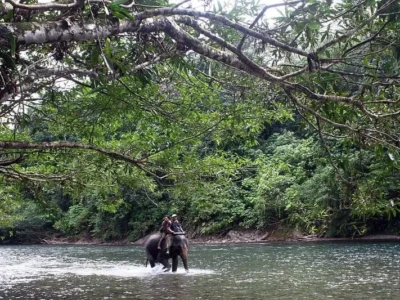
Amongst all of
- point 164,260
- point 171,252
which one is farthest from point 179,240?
point 164,260

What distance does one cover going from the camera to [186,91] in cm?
883

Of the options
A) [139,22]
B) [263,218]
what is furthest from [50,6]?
[263,218]

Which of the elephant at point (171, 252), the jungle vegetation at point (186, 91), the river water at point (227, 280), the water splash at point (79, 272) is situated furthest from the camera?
the elephant at point (171, 252)

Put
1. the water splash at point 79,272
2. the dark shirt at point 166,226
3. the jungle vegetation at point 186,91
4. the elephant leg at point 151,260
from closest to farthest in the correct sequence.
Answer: the jungle vegetation at point 186,91, the water splash at point 79,272, the dark shirt at point 166,226, the elephant leg at point 151,260

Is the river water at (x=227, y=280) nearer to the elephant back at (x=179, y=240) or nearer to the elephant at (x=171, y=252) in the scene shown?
the elephant at (x=171, y=252)

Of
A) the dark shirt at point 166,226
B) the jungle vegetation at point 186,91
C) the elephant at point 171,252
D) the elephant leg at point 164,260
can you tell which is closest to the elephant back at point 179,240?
the elephant at point 171,252

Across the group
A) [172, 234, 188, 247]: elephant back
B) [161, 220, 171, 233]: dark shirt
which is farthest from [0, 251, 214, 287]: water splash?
[161, 220, 171, 233]: dark shirt

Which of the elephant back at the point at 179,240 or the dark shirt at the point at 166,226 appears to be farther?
the dark shirt at the point at 166,226

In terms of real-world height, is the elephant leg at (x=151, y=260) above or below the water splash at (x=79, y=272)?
above

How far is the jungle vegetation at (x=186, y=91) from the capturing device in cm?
440

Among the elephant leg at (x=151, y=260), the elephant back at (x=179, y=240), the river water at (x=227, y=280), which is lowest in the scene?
the river water at (x=227, y=280)

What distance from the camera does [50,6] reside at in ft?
12.3

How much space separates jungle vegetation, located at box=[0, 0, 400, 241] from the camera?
440 cm

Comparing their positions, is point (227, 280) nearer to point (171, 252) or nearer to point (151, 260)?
point (171, 252)
